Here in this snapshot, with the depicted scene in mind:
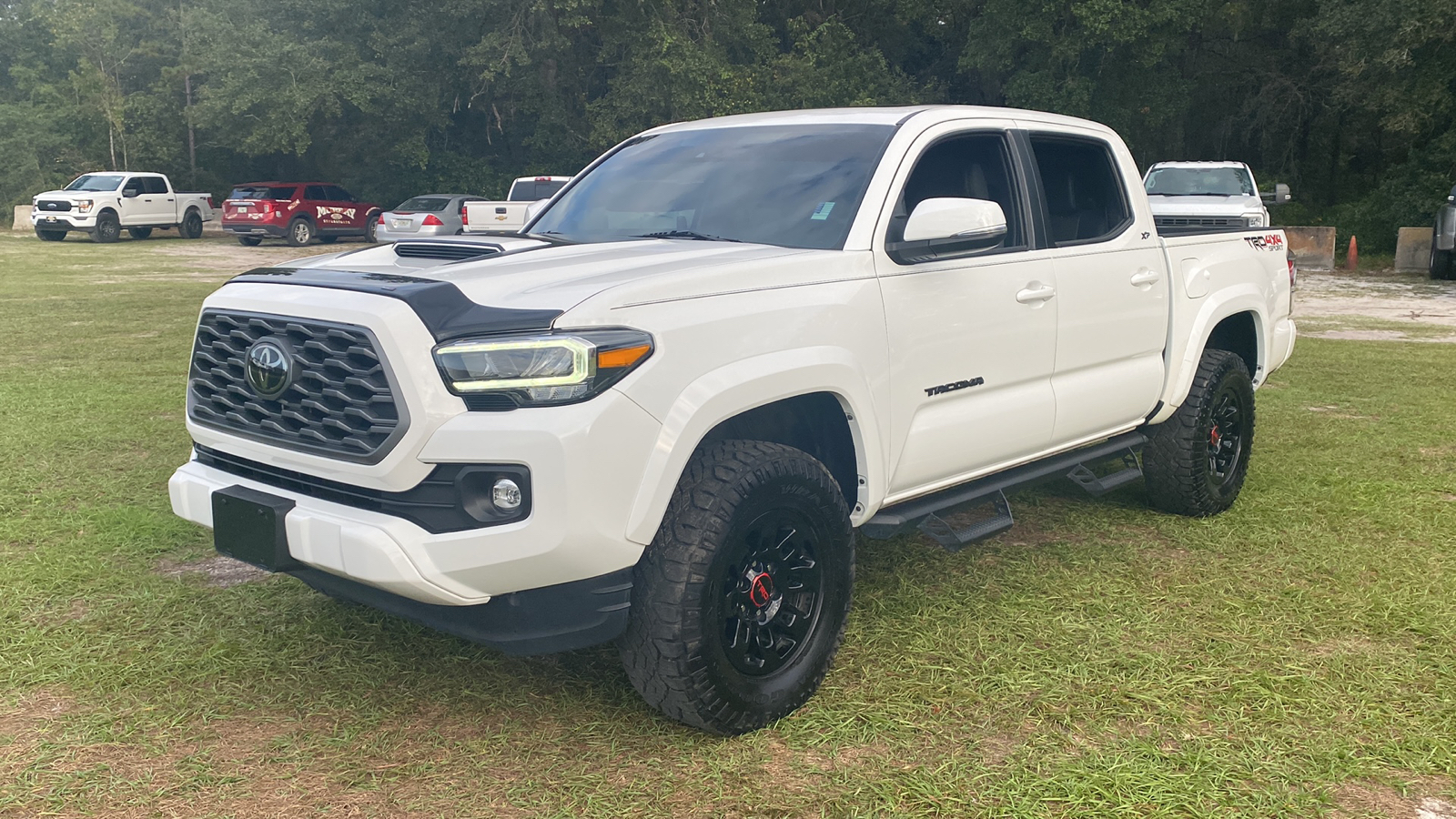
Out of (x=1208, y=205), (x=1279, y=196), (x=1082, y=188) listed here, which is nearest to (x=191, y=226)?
(x=1208, y=205)

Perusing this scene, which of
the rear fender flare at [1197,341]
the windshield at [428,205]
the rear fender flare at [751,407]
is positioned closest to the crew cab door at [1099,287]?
the rear fender flare at [1197,341]

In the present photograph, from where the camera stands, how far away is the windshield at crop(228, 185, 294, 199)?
96.6 feet

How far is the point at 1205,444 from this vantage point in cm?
557

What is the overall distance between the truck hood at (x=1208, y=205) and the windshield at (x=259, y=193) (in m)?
21.7

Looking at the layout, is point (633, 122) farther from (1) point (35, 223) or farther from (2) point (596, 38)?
(1) point (35, 223)

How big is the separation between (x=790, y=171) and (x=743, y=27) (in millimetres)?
29686

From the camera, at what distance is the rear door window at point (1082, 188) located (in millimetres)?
5070

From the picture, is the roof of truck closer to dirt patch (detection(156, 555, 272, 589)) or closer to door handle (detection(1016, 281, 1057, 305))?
door handle (detection(1016, 281, 1057, 305))

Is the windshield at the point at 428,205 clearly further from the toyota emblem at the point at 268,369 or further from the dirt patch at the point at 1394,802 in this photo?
the dirt patch at the point at 1394,802

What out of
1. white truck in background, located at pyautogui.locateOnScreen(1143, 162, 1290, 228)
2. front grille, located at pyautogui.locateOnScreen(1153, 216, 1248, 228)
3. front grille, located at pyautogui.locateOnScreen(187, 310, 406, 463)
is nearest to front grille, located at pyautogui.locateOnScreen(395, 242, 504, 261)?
front grille, located at pyautogui.locateOnScreen(187, 310, 406, 463)

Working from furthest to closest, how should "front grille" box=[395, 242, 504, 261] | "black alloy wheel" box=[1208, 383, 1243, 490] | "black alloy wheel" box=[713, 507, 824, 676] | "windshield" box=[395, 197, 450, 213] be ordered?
1. "windshield" box=[395, 197, 450, 213]
2. "black alloy wheel" box=[1208, 383, 1243, 490]
3. "front grille" box=[395, 242, 504, 261]
4. "black alloy wheel" box=[713, 507, 824, 676]

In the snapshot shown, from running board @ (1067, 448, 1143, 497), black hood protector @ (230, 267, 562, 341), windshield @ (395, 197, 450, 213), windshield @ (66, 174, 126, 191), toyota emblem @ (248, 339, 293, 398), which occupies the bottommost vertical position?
running board @ (1067, 448, 1143, 497)

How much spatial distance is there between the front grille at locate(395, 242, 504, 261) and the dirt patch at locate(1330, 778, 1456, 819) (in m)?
2.91

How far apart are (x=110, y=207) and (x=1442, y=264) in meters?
30.6
